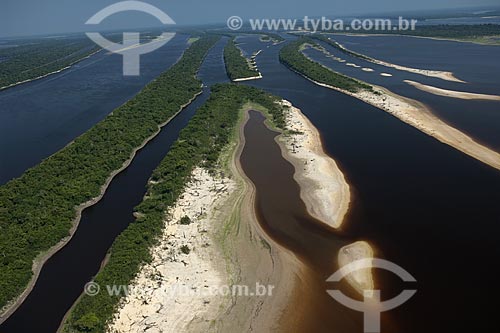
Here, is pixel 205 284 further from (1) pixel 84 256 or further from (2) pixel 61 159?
(2) pixel 61 159

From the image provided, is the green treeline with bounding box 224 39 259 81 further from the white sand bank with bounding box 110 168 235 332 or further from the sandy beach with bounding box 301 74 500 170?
the white sand bank with bounding box 110 168 235 332

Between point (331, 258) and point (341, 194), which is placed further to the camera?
point (341, 194)

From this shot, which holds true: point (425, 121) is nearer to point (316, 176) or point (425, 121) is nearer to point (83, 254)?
point (316, 176)

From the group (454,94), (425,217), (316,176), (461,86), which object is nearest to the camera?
(425,217)

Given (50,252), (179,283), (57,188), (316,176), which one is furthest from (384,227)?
(57,188)

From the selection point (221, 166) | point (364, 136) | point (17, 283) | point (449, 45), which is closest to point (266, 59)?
point (449, 45)

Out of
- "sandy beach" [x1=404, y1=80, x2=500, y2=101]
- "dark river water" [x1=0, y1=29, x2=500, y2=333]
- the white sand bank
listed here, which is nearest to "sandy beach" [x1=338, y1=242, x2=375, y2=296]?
"dark river water" [x1=0, y1=29, x2=500, y2=333]

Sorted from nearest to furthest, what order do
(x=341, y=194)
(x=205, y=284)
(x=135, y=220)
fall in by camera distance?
(x=205, y=284) → (x=135, y=220) → (x=341, y=194)
